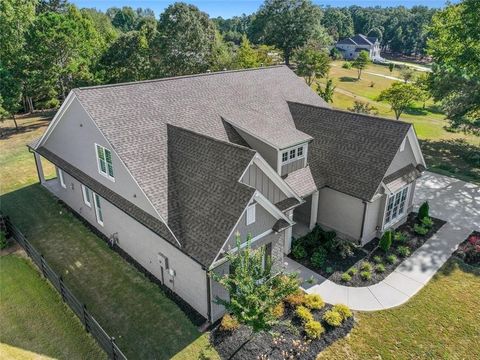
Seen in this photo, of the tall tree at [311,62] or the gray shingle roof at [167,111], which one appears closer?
the gray shingle roof at [167,111]

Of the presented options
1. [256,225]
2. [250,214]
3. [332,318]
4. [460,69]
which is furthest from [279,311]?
[460,69]

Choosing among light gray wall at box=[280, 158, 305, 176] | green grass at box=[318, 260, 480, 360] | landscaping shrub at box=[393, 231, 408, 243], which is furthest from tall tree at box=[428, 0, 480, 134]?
green grass at box=[318, 260, 480, 360]

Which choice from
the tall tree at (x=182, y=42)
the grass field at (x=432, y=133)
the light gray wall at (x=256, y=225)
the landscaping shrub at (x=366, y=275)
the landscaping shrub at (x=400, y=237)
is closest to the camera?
the light gray wall at (x=256, y=225)

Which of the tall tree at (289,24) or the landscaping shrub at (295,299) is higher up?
the tall tree at (289,24)

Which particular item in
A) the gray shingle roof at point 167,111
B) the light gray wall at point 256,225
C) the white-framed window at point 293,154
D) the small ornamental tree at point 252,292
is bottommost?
the small ornamental tree at point 252,292

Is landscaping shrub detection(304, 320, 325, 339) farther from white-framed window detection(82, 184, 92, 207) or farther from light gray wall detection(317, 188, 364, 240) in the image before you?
white-framed window detection(82, 184, 92, 207)

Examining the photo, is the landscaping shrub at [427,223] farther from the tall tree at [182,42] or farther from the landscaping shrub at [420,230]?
the tall tree at [182,42]

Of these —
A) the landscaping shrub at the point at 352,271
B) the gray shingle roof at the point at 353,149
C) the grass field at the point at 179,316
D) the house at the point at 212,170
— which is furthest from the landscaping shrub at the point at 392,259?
the gray shingle roof at the point at 353,149
